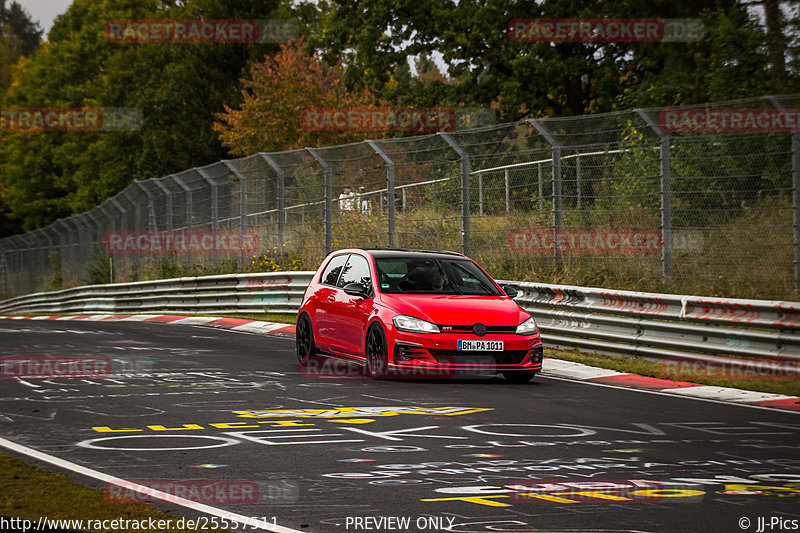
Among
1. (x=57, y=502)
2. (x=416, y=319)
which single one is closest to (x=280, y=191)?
(x=416, y=319)

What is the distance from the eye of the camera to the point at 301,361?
45.8 feet

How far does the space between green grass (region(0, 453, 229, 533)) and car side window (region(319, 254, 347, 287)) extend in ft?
24.1

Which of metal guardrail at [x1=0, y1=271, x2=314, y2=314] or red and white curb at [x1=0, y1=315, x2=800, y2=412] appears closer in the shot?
red and white curb at [x1=0, y1=315, x2=800, y2=412]

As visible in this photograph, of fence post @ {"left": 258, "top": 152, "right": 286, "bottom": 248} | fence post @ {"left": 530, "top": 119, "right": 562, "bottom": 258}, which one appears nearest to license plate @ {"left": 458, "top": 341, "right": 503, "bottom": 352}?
fence post @ {"left": 530, "top": 119, "right": 562, "bottom": 258}

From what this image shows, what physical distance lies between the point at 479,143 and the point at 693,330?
6.44 metres

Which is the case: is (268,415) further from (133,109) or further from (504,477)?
(133,109)

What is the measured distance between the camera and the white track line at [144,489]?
5.51 m

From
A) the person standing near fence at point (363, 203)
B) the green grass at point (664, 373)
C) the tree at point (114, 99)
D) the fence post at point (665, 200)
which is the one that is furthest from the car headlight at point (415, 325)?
the tree at point (114, 99)

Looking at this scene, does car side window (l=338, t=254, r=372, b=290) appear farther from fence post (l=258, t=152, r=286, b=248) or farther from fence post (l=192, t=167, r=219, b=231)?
fence post (l=192, t=167, r=219, b=231)

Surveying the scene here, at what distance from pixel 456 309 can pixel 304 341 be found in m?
2.73

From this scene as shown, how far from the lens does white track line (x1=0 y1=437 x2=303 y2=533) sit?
5.51m

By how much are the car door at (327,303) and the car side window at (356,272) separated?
5.1 inches

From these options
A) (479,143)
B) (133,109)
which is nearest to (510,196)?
(479,143)

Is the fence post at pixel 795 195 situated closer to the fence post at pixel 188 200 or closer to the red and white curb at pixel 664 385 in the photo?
the red and white curb at pixel 664 385
